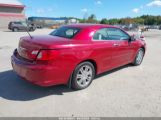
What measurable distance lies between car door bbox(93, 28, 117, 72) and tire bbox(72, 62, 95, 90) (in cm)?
30

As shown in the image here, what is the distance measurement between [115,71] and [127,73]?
1.25 feet

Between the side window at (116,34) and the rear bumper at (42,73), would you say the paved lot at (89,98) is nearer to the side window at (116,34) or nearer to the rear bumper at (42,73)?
the rear bumper at (42,73)

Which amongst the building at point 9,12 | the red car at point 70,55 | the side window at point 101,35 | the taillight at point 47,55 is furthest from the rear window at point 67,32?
the building at point 9,12

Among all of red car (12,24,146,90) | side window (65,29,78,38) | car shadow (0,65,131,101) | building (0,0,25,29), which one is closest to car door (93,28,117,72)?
red car (12,24,146,90)

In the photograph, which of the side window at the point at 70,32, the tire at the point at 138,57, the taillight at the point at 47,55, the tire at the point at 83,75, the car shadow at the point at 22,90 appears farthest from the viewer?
the tire at the point at 138,57

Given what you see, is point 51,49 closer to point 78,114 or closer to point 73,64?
point 73,64

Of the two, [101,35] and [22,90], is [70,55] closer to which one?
[101,35]

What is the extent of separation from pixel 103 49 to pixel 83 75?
2.77ft

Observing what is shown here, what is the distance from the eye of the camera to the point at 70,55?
3855mm

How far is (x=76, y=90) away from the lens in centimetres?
435

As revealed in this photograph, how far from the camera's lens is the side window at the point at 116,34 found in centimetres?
513

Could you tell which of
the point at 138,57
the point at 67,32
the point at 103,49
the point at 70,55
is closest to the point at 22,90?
the point at 70,55

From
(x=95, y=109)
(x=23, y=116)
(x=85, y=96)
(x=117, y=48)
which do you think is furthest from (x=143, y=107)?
(x=23, y=116)

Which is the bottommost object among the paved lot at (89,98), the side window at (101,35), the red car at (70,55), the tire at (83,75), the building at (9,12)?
the paved lot at (89,98)
